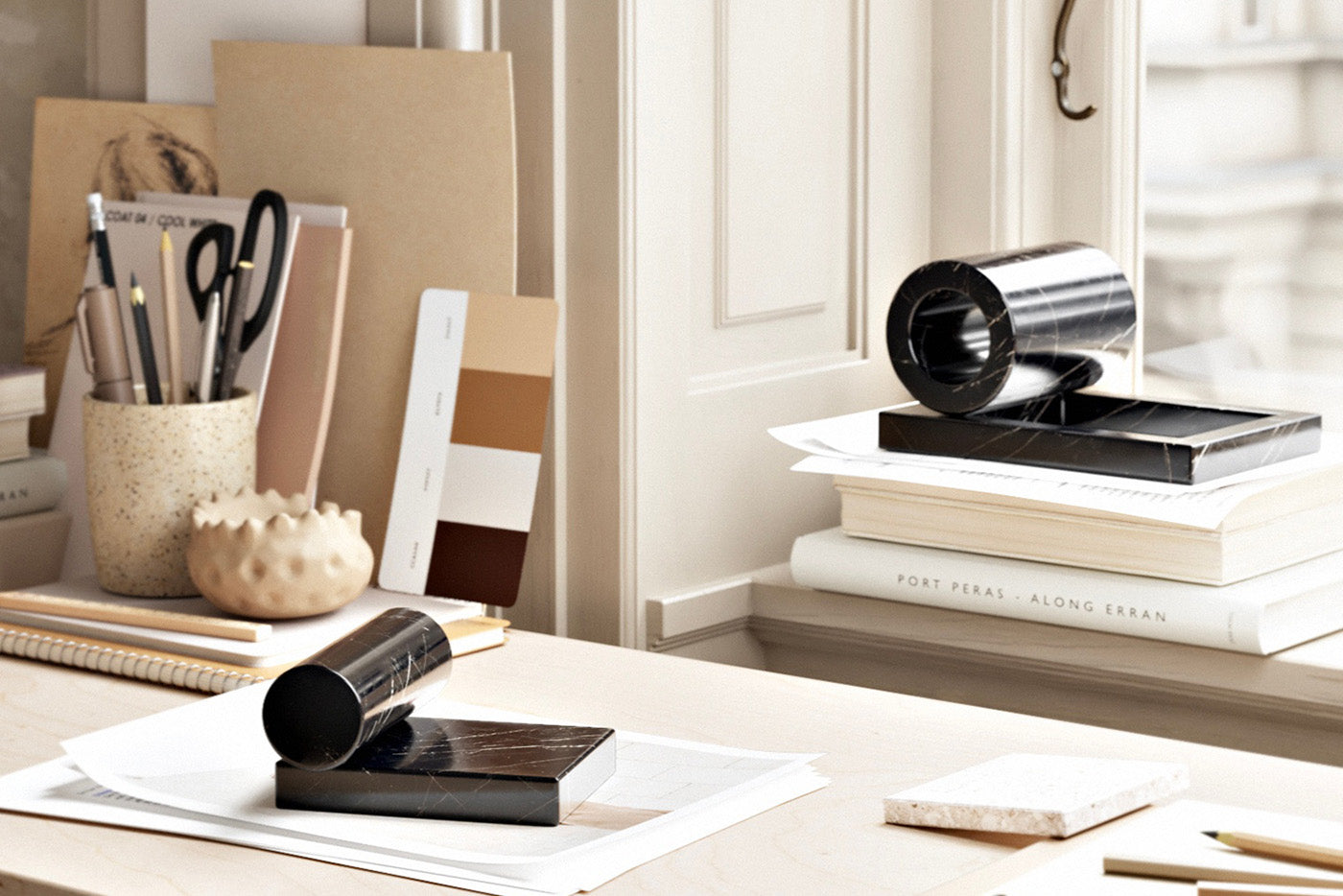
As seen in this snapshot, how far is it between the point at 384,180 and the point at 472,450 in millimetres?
221

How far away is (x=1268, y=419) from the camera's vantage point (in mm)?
1257

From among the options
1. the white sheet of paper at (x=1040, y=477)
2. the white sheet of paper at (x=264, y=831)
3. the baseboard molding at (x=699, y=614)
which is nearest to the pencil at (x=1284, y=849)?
the white sheet of paper at (x=264, y=831)

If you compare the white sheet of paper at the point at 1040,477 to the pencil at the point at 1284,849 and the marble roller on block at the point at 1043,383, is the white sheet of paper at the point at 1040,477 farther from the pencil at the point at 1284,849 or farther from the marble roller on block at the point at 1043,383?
the pencil at the point at 1284,849

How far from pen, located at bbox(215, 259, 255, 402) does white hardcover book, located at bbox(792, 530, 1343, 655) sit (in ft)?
1.50

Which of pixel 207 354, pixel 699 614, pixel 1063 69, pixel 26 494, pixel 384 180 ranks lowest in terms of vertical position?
pixel 699 614

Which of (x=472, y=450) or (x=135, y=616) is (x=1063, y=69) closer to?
(x=472, y=450)

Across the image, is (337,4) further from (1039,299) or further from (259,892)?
(259,892)

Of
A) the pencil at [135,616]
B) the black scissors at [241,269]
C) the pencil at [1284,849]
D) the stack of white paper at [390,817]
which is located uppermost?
the black scissors at [241,269]

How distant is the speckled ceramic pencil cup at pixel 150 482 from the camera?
1.17 meters

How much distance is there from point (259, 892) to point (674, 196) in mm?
745

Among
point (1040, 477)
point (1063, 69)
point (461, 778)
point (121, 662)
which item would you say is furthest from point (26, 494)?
point (1063, 69)

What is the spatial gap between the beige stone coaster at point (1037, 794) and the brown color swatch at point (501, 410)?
1.54ft

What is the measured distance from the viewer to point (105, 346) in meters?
1.20

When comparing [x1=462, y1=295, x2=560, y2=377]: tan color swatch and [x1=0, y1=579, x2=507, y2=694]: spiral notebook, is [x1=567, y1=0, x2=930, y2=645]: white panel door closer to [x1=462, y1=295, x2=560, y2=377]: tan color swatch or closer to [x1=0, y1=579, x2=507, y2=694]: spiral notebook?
[x1=462, y1=295, x2=560, y2=377]: tan color swatch
